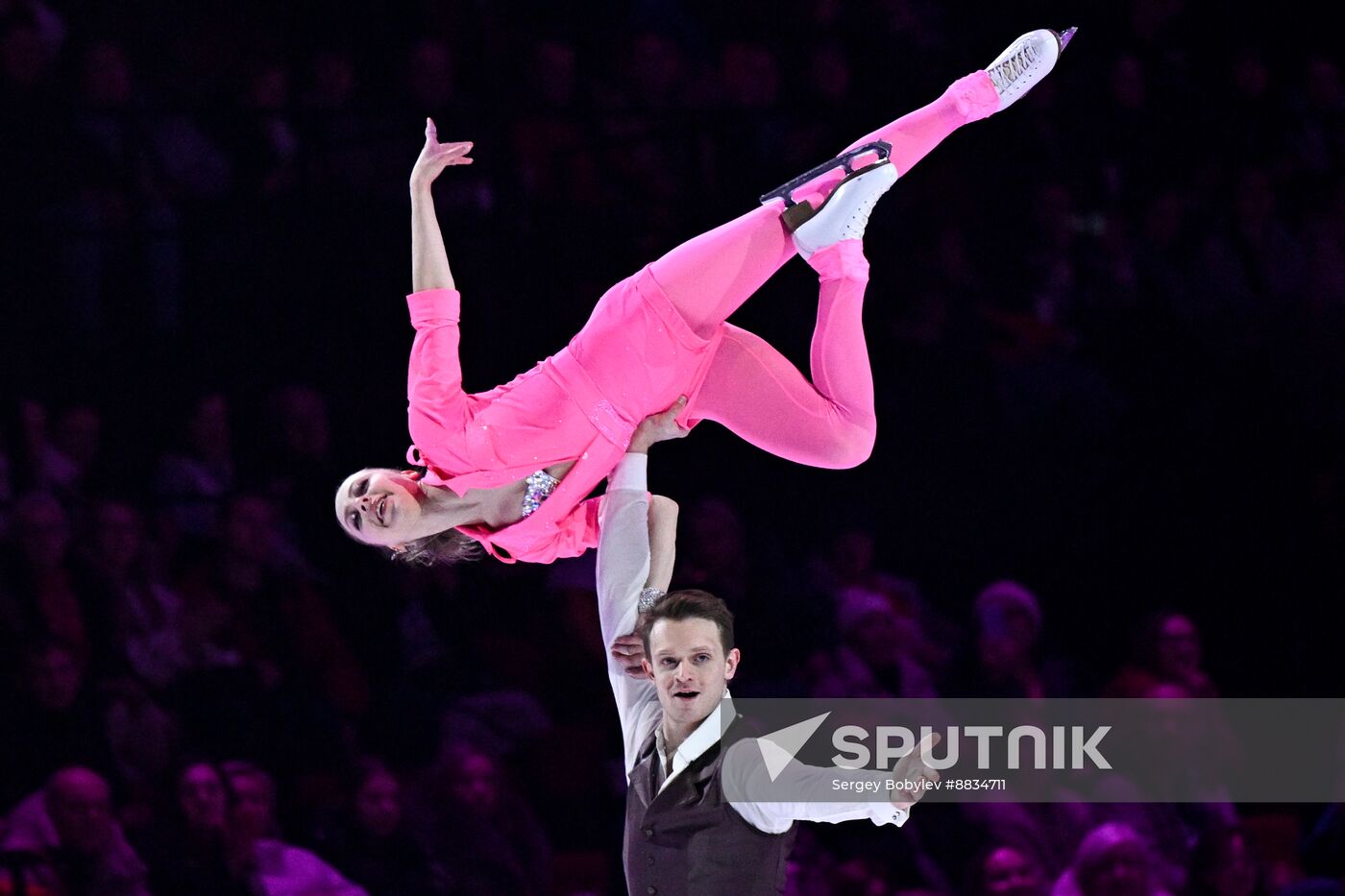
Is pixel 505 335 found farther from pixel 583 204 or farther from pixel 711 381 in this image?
pixel 711 381

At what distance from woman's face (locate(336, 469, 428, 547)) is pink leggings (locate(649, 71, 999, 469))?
0.63 m

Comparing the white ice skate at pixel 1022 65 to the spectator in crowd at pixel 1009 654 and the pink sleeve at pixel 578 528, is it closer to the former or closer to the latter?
the pink sleeve at pixel 578 528

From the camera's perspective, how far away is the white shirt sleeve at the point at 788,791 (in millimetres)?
2328

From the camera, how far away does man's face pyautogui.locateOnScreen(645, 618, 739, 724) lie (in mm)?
2564

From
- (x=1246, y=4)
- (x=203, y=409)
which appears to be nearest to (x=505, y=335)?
(x=203, y=409)

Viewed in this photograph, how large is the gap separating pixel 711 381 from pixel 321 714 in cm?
181

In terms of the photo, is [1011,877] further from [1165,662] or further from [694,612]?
[694,612]

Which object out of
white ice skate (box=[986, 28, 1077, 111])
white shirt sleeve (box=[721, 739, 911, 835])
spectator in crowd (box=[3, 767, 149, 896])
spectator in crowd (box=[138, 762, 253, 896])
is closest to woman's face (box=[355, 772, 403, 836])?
spectator in crowd (box=[138, 762, 253, 896])

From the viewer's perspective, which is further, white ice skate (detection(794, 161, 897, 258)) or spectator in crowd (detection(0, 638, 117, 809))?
spectator in crowd (detection(0, 638, 117, 809))

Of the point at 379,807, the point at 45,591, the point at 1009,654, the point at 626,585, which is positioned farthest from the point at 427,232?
the point at 1009,654

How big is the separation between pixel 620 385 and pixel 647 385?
6 cm

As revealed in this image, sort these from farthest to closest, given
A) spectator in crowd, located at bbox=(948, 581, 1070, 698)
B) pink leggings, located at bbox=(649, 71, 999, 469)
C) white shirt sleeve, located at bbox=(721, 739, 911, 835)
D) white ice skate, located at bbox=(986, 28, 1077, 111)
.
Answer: spectator in crowd, located at bbox=(948, 581, 1070, 698) → white ice skate, located at bbox=(986, 28, 1077, 111) → pink leggings, located at bbox=(649, 71, 999, 469) → white shirt sleeve, located at bbox=(721, 739, 911, 835)

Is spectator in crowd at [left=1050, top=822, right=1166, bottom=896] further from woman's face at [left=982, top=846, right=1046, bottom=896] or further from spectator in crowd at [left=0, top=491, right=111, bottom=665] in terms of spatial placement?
spectator in crowd at [left=0, top=491, right=111, bottom=665]

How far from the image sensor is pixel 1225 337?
4.92 metres
